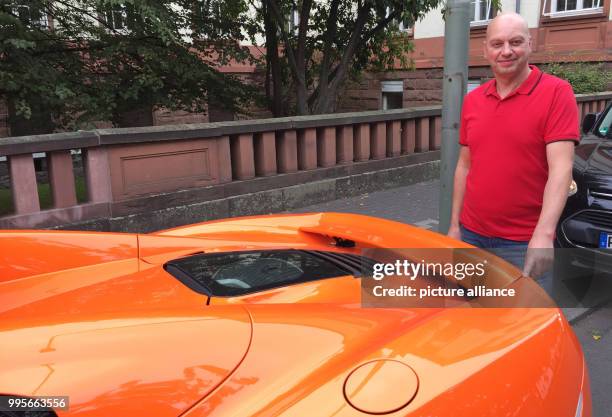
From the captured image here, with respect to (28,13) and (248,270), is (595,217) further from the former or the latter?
(28,13)

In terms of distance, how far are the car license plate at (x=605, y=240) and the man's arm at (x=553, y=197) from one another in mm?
2153

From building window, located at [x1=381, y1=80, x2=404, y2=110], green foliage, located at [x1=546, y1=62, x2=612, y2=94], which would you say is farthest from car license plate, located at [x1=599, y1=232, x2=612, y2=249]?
building window, located at [x1=381, y1=80, x2=404, y2=110]

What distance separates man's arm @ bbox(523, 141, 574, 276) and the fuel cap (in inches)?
45.9

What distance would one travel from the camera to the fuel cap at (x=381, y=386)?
1.26m

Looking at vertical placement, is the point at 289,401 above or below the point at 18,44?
below

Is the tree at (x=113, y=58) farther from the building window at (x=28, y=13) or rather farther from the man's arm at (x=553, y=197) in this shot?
the man's arm at (x=553, y=197)

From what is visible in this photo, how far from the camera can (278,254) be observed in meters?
2.25

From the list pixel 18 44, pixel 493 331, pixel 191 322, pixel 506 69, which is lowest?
pixel 493 331

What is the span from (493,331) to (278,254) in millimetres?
932

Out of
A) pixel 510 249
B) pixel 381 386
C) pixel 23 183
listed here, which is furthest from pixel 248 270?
pixel 23 183

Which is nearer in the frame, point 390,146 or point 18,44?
point 18,44

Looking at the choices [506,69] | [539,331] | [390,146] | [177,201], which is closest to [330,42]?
[390,146]

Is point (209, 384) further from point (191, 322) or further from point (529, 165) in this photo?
point (529, 165)

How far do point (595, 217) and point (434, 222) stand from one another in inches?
104
